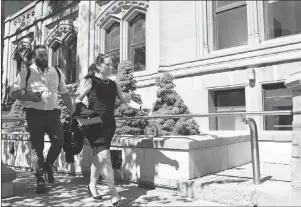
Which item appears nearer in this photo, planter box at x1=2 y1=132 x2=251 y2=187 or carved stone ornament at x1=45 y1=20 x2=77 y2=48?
planter box at x1=2 y1=132 x2=251 y2=187

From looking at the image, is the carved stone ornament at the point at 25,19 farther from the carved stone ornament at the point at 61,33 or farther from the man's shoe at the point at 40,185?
the man's shoe at the point at 40,185

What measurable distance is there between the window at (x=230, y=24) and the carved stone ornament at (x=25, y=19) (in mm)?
13093

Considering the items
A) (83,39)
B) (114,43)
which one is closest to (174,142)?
(114,43)

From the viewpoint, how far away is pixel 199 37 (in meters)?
9.27

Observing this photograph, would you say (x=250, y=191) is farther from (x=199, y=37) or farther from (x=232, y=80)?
(x=199, y=37)

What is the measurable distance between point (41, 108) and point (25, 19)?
→ 17186 millimetres

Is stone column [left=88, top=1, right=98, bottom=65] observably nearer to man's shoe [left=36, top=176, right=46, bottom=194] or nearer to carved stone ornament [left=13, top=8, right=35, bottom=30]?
carved stone ornament [left=13, top=8, right=35, bottom=30]

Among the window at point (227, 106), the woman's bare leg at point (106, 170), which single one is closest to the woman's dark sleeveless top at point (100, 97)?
the woman's bare leg at point (106, 170)

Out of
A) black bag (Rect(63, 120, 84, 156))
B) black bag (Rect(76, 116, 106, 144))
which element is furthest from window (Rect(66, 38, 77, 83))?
black bag (Rect(76, 116, 106, 144))

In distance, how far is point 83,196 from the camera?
13.2 feet

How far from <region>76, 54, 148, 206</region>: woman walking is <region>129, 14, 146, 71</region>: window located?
24.8 ft

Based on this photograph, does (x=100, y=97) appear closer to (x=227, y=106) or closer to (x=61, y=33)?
(x=227, y=106)

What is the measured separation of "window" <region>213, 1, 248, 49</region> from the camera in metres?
8.87

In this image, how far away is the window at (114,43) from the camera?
492 inches
